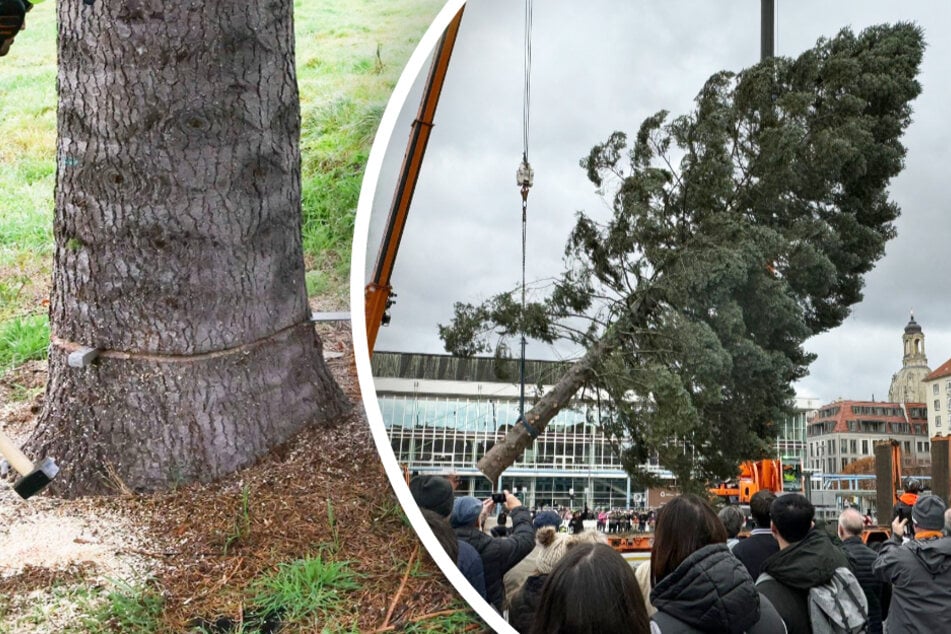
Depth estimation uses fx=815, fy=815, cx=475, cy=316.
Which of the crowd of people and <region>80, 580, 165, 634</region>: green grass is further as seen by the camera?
<region>80, 580, 165, 634</region>: green grass

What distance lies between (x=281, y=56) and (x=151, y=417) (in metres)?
0.95

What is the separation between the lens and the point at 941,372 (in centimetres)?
151

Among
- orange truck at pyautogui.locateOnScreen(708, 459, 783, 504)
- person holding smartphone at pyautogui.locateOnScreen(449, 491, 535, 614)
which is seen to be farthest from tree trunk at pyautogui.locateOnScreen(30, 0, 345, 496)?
orange truck at pyautogui.locateOnScreen(708, 459, 783, 504)

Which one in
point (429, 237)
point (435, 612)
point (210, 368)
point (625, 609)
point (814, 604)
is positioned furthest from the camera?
point (210, 368)

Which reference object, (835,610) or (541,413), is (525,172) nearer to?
(541,413)

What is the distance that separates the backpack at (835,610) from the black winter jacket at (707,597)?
0.23m

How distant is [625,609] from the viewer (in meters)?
1.09

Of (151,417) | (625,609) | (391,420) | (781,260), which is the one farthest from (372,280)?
(625,609)

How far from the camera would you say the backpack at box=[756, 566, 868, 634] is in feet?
4.80

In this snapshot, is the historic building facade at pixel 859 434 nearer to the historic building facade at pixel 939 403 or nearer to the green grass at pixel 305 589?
the historic building facade at pixel 939 403

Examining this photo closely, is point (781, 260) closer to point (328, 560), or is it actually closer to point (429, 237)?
point (429, 237)

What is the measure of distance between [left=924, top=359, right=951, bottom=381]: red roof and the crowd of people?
0.72 feet

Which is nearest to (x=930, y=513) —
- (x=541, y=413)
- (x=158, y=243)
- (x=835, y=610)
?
(x=835, y=610)

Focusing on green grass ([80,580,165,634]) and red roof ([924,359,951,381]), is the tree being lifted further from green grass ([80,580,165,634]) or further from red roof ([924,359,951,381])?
green grass ([80,580,165,634])
